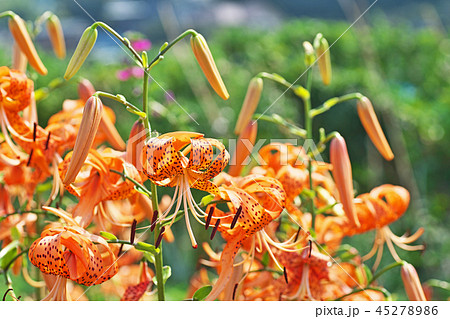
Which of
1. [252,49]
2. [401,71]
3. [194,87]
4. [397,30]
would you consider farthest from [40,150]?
[397,30]

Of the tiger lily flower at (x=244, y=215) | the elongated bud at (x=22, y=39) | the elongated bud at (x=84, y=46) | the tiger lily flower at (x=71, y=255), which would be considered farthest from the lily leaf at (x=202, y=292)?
the elongated bud at (x=22, y=39)

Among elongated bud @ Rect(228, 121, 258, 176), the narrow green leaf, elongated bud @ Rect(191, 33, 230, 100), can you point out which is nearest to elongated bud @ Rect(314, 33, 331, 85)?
elongated bud @ Rect(228, 121, 258, 176)

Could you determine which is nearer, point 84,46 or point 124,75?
point 84,46

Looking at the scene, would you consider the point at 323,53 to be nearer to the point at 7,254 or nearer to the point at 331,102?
the point at 331,102

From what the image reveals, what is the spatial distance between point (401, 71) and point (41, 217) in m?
3.45

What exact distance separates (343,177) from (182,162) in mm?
311

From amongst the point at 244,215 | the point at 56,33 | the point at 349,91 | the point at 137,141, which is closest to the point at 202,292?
the point at 244,215

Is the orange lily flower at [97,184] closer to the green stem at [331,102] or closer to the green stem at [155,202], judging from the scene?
the green stem at [155,202]

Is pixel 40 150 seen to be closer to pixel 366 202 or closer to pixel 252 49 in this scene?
pixel 366 202

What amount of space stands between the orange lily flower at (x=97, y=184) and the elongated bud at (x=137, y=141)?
0.02 metres

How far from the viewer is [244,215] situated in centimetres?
82

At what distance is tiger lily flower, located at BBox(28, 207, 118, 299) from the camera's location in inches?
29.9

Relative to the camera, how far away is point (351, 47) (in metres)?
4.02

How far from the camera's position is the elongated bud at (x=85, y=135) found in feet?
2.49
